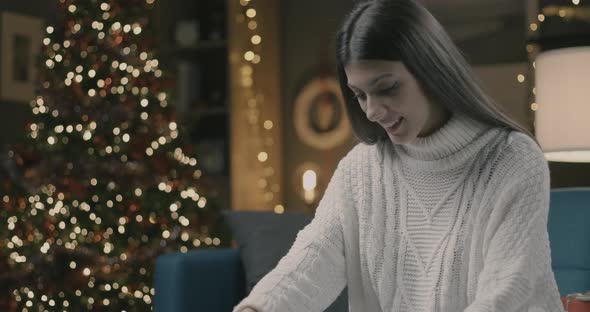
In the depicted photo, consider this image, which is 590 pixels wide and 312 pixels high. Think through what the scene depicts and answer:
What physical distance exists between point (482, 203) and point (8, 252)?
113 inches

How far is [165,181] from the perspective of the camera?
3.96m

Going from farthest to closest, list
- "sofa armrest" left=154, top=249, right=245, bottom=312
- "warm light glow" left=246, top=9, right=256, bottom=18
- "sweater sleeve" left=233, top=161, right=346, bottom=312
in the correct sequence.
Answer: "warm light glow" left=246, top=9, right=256, bottom=18
"sofa armrest" left=154, top=249, right=245, bottom=312
"sweater sleeve" left=233, top=161, right=346, bottom=312

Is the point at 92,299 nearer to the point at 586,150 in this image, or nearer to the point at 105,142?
the point at 105,142

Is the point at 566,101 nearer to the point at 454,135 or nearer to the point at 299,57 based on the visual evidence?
the point at 454,135

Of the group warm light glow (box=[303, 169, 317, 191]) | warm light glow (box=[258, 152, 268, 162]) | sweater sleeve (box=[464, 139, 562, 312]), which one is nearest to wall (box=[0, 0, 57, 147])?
warm light glow (box=[258, 152, 268, 162])

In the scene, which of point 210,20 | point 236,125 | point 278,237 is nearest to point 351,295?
point 278,237

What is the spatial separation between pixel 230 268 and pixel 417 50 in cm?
168

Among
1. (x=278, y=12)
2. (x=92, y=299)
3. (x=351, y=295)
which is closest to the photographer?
(x=351, y=295)

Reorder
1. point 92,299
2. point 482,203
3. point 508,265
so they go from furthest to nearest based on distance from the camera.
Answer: point 92,299 → point 482,203 → point 508,265

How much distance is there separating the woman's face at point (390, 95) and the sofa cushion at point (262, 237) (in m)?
1.48

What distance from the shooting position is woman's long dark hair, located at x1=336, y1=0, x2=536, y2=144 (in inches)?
55.0

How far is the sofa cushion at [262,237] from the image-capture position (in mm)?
2896

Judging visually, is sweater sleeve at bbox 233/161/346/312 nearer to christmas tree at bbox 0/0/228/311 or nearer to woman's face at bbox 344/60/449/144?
woman's face at bbox 344/60/449/144

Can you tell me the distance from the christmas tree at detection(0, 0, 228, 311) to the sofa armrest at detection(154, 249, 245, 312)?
3.24 ft
